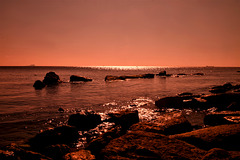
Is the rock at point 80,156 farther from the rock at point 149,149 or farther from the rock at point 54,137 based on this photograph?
the rock at point 54,137

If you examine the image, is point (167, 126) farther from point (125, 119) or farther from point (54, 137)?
point (54, 137)

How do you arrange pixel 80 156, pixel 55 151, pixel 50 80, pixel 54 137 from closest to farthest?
pixel 80 156 → pixel 55 151 → pixel 54 137 → pixel 50 80

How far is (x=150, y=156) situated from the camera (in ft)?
16.3

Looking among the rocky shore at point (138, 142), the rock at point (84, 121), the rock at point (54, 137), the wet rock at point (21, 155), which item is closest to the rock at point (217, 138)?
the rocky shore at point (138, 142)

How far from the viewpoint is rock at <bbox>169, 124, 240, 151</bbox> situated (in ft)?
19.6

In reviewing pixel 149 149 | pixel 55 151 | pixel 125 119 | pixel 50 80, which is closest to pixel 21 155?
pixel 55 151

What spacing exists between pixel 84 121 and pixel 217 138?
8.05 metres

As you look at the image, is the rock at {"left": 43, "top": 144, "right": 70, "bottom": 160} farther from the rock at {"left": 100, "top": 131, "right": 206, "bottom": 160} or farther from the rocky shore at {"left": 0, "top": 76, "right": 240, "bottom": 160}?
the rock at {"left": 100, "top": 131, "right": 206, "bottom": 160}

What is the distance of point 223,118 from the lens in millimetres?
9172

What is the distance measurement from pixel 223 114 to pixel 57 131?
33.3 feet

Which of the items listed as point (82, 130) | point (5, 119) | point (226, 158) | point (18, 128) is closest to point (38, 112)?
point (5, 119)

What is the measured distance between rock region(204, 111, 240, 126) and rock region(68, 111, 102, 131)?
7.87m

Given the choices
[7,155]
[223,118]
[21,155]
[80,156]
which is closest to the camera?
[7,155]

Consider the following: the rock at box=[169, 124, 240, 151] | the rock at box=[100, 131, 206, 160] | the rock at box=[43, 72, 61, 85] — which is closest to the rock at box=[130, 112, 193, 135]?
the rock at box=[169, 124, 240, 151]
